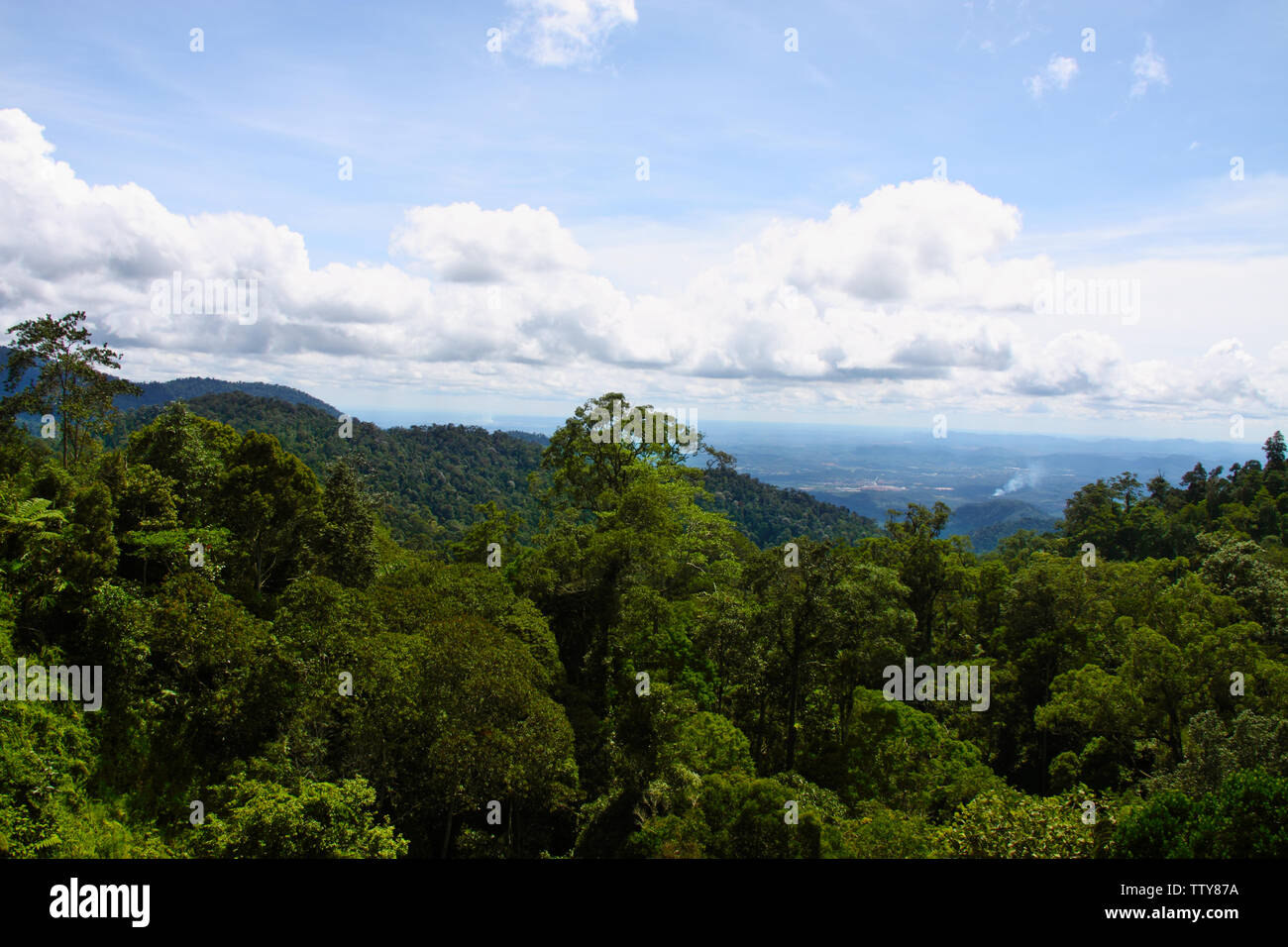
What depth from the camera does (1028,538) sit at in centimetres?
7112

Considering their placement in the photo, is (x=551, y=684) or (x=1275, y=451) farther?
(x=1275, y=451)

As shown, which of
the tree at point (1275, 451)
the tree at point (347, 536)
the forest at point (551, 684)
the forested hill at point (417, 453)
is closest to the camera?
the forest at point (551, 684)

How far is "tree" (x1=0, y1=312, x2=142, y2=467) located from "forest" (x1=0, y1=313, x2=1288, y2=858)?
114 mm

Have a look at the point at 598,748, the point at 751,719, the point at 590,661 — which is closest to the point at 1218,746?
the point at 751,719

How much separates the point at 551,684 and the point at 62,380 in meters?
26.6

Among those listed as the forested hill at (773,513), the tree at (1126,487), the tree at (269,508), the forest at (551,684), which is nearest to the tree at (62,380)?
the forest at (551,684)

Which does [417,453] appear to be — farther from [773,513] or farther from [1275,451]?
[1275,451]

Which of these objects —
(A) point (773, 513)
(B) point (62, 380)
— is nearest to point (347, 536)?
(B) point (62, 380)

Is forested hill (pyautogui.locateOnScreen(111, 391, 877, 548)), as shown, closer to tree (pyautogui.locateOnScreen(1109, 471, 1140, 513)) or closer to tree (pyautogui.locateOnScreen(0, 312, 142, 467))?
tree (pyautogui.locateOnScreen(1109, 471, 1140, 513))

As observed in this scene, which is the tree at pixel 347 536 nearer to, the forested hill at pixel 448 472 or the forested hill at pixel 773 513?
the forested hill at pixel 448 472

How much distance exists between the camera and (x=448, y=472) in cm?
15238

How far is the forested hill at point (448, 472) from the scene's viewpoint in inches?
5148

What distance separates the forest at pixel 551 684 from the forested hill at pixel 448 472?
8896cm
